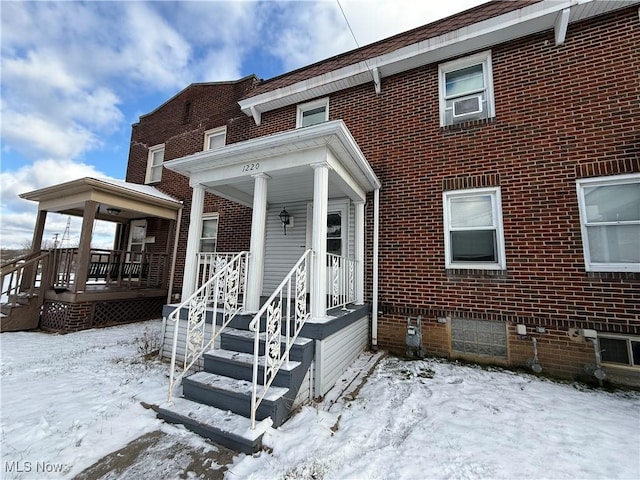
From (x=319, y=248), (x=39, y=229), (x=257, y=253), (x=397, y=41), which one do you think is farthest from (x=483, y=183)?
(x=39, y=229)

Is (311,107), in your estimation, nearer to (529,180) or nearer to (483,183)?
(483,183)

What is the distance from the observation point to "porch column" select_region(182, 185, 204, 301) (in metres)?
4.62

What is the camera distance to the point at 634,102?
13.2ft

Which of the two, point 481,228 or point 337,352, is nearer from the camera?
point 337,352

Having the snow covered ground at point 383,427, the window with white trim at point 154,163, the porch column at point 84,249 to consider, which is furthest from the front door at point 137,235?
the snow covered ground at point 383,427

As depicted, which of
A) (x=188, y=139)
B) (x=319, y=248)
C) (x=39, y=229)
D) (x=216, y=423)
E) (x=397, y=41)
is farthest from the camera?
(x=188, y=139)

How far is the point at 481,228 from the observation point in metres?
4.71

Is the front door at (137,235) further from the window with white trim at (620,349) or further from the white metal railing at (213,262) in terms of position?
the window with white trim at (620,349)

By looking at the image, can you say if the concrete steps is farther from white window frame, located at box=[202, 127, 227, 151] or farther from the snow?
white window frame, located at box=[202, 127, 227, 151]

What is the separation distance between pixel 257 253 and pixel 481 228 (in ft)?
12.7

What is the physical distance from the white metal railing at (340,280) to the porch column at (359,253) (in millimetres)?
87

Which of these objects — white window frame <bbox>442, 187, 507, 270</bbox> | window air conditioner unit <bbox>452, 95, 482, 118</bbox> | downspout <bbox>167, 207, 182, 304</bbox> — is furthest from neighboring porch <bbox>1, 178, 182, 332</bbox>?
window air conditioner unit <bbox>452, 95, 482, 118</bbox>

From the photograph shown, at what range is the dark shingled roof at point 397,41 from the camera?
Answer: 4859 millimetres

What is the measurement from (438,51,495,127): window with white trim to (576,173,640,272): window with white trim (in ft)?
6.72
